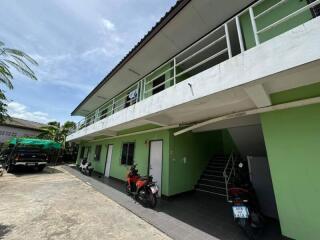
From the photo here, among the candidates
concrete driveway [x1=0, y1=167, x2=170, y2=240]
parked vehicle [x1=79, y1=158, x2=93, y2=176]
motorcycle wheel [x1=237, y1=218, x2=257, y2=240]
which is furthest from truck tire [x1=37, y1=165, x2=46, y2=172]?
motorcycle wheel [x1=237, y1=218, x2=257, y2=240]

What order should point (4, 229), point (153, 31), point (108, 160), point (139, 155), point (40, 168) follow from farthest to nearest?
1. point (40, 168)
2. point (108, 160)
3. point (139, 155)
4. point (153, 31)
5. point (4, 229)

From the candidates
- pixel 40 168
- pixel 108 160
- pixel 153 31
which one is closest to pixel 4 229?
pixel 153 31

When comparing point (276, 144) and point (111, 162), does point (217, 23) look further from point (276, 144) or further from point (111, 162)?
point (111, 162)

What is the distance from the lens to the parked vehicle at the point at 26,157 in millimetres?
12703

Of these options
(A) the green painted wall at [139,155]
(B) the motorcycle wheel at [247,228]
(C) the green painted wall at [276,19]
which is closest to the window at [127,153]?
(A) the green painted wall at [139,155]

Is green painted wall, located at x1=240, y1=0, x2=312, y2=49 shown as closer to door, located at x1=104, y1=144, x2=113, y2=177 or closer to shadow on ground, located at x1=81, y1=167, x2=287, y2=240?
shadow on ground, located at x1=81, y1=167, x2=287, y2=240

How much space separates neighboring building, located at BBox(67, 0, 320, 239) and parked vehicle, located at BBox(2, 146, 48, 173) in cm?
907

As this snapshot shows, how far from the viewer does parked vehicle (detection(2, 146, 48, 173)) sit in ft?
41.7

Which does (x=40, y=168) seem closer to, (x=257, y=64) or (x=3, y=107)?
(x=3, y=107)

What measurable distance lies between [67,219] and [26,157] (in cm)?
1172

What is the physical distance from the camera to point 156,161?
7652 mm

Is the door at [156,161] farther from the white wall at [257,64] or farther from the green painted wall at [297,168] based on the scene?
the green painted wall at [297,168]

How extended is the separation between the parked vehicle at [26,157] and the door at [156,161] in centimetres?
1155

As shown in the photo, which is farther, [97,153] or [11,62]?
[97,153]
